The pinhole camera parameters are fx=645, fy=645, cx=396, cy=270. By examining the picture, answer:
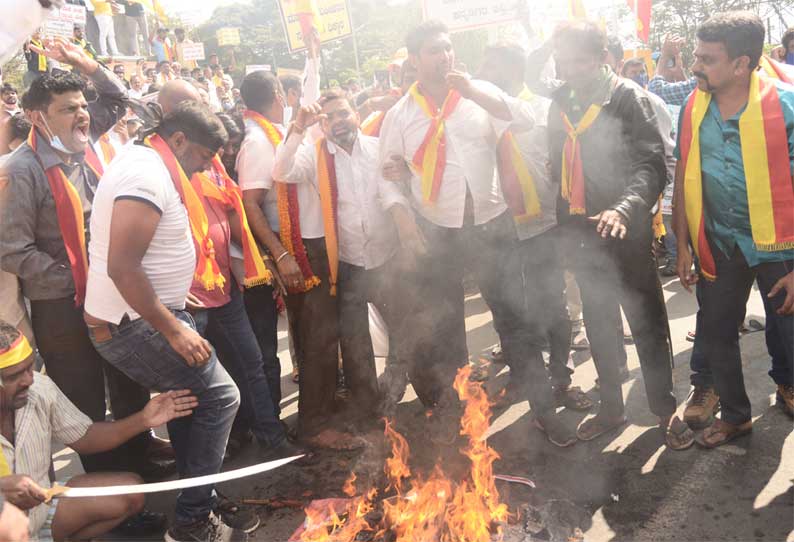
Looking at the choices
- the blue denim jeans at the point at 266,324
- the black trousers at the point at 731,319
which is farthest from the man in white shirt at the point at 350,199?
the black trousers at the point at 731,319

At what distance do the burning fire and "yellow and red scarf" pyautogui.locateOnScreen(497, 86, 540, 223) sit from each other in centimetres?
135

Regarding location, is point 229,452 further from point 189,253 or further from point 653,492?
point 653,492

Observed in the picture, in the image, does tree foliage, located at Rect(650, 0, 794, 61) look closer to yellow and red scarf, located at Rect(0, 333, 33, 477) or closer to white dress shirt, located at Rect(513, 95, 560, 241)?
white dress shirt, located at Rect(513, 95, 560, 241)

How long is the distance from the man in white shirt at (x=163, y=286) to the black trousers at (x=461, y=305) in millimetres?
1444

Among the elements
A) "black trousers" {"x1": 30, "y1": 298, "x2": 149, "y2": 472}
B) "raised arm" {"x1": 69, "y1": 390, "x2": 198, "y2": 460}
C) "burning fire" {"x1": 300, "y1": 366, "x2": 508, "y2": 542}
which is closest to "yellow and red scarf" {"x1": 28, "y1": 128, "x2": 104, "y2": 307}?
"black trousers" {"x1": 30, "y1": 298, "x2": 149, "y2": 472}

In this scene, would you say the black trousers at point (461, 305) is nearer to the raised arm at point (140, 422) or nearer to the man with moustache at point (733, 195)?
the man with moustache at point (733, 195)

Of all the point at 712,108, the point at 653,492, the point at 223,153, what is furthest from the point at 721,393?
the point at 223,153

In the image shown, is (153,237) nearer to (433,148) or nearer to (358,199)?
(358,199)

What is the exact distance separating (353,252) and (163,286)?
53.6 inches

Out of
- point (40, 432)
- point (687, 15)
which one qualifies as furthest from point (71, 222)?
point (687, 15)

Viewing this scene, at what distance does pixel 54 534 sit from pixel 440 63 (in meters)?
3.09

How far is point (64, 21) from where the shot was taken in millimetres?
8734

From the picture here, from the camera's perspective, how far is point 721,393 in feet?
11.5

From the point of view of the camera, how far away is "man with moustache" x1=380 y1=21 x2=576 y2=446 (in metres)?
3.74
